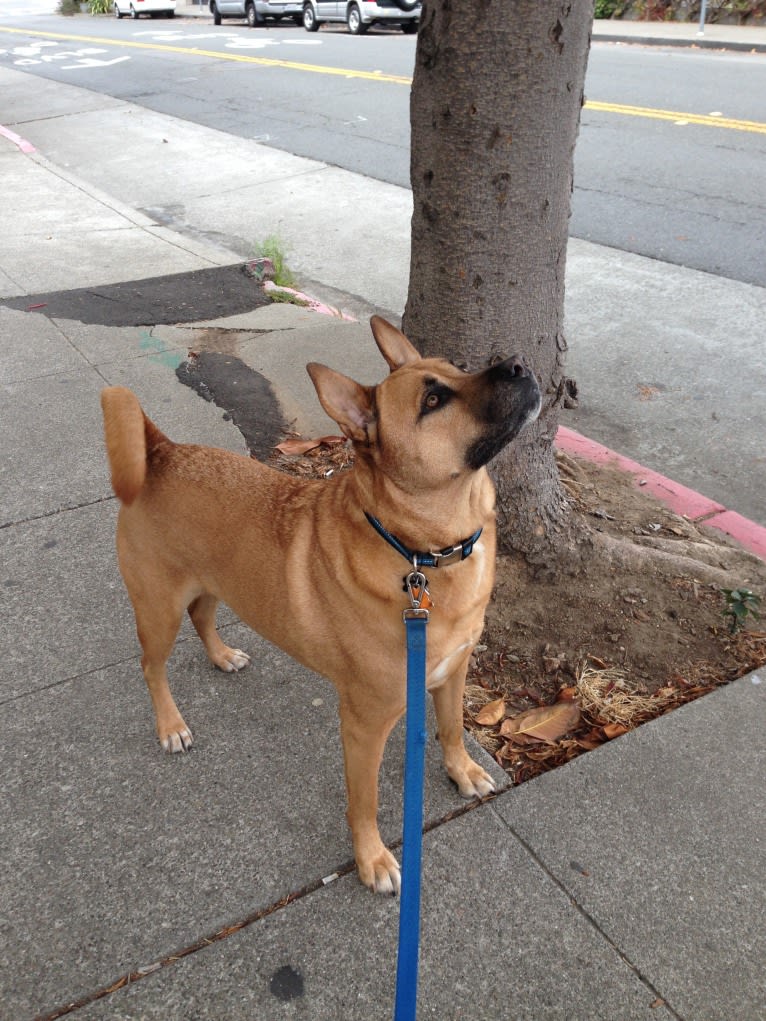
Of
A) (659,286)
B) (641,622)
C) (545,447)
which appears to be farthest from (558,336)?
(659,286)

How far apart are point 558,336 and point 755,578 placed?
141 centimetres

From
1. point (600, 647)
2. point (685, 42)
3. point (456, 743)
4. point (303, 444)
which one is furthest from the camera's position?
point (685, 42)

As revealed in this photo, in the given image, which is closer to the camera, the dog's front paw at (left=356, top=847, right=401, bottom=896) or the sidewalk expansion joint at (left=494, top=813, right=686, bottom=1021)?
the sidewalk expansion joint at (left=494, top=813, right=686, bottom=1021)

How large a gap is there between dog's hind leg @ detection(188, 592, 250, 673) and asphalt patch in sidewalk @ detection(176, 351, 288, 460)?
5.11 ft

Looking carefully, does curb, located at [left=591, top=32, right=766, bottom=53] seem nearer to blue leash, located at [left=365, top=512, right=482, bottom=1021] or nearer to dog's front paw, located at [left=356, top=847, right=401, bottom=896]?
blue leash, located at [left=365, top=512, right=482, bottom=1021]

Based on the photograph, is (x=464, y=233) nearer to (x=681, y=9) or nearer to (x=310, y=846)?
(x=310, y=846)

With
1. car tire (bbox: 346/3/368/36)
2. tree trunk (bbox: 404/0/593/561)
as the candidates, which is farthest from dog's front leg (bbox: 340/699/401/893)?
car tire (bbox: 346/3/368/36)

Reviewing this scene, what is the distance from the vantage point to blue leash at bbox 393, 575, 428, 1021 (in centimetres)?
170

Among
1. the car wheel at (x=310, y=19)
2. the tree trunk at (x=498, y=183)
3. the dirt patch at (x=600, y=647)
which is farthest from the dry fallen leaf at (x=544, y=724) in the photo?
the car wheel at (x=310, y=19)

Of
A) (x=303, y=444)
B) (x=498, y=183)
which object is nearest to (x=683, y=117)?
(x=303, y=444)

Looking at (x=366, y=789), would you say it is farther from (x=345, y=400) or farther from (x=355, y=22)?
(x=355, y=22)

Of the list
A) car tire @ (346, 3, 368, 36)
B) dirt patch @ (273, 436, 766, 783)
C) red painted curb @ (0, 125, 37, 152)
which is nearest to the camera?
dirt patch @ (273, 436, 766, 783)

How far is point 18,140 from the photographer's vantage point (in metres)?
13.2

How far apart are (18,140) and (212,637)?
1291cm
